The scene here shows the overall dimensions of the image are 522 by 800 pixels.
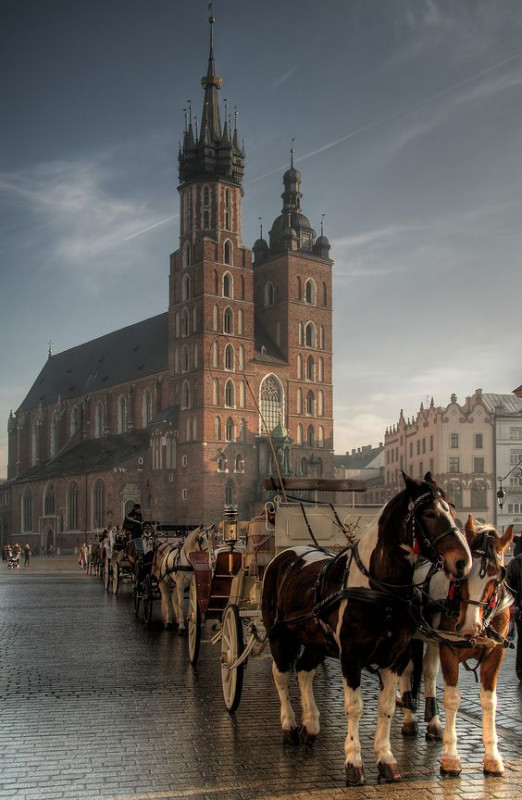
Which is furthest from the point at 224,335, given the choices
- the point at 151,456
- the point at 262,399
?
the point at 151,456

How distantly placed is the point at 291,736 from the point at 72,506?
67.0 m

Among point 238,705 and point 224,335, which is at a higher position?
point 224,335

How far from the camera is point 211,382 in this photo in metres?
63.9

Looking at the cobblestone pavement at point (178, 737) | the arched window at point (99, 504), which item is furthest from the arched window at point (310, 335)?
the cobblestone pavement at point (178, 737)

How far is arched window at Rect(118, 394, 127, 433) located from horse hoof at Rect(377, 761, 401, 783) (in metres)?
70.5

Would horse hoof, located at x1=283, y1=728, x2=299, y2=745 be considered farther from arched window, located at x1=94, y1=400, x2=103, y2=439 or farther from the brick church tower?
arched window, located at x1=94, y1=400, x2=103, y2=439

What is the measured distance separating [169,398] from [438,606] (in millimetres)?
62466

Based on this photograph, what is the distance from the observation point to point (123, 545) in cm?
2316

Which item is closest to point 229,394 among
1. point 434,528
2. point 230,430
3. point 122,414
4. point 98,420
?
point 230,430

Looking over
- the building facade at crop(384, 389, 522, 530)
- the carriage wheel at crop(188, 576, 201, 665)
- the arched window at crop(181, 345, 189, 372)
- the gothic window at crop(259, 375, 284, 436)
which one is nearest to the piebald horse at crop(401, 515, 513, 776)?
the carriage wheel at crop(188, 576, 201, 665)

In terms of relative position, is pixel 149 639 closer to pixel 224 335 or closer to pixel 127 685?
pixel 127 685

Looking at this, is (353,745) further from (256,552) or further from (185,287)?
(185,287)

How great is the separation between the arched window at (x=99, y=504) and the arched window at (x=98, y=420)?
38.4 feet

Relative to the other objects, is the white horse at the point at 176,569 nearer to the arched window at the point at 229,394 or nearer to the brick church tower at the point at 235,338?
the brick church tower at the point at 235,338
